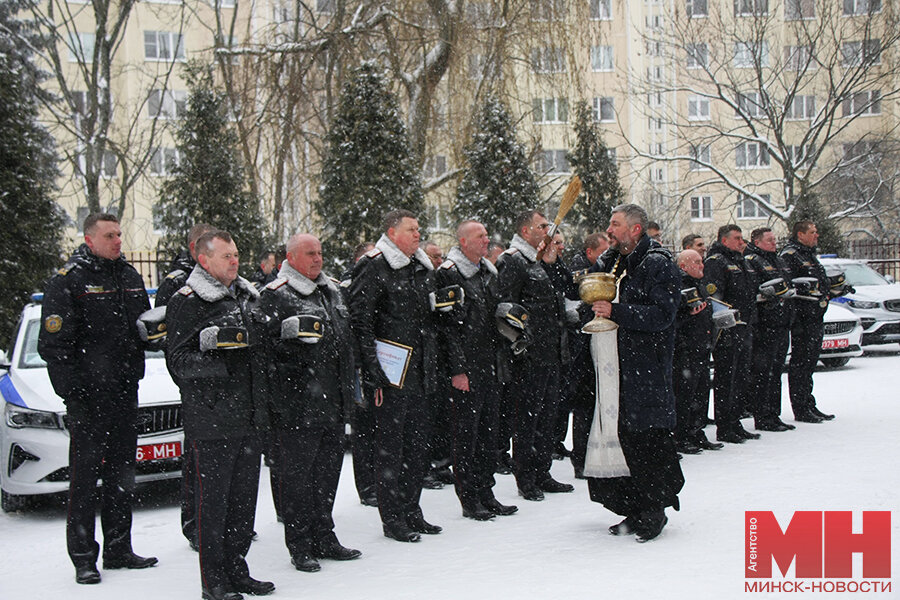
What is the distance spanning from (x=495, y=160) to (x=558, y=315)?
341 inches

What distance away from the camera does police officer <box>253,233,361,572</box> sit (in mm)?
6363

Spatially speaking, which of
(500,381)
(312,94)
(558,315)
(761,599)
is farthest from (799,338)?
(312,94)

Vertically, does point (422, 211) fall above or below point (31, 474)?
above

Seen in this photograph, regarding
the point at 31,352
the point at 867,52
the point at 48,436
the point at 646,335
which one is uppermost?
the point at 867,52

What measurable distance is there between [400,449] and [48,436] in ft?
10.3

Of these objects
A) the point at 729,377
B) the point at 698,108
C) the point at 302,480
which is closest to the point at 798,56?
the point at 698,108

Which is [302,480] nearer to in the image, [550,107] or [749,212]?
[550,107]

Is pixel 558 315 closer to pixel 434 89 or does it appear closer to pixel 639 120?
pixel 434 89

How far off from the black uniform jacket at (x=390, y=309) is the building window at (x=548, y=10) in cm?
1298

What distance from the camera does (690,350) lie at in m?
10.2

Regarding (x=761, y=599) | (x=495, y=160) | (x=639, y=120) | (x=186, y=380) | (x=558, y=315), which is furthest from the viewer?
(x=639, y=120)

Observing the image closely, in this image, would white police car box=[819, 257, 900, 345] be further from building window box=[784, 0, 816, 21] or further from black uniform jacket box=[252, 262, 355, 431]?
black uniform jacket box=[252, 262, 355, 431]

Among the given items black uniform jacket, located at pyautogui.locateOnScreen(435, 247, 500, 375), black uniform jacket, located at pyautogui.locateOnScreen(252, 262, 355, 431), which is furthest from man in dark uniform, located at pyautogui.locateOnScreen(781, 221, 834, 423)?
black uniform jacket, located at pyautogui.locateOnScreen(252, 262, 355, 431)

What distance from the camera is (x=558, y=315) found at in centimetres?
846
